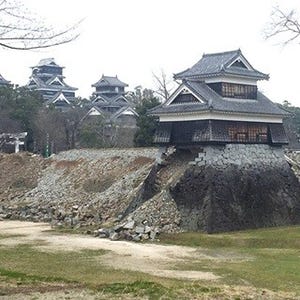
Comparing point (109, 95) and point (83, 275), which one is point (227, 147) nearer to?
point (83, 275)

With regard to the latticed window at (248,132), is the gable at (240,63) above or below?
above

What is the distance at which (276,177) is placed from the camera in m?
30.6

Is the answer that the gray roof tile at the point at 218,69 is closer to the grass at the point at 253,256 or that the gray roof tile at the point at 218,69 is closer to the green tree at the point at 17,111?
the grass at the point at 253,256

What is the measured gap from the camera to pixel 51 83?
70625 mm

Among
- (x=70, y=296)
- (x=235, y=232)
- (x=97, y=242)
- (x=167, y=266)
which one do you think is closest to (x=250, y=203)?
(x=235, y=232)

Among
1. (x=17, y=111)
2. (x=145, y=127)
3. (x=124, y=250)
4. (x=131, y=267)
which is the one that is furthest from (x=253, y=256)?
(x=17, y=111)

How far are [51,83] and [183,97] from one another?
141 feet

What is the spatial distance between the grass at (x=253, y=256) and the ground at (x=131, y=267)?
3 centimetres

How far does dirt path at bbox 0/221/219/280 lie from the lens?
60.5ft

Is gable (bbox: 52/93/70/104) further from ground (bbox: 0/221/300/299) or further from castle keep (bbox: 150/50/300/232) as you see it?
ground (bbox: 0/221/300/299)

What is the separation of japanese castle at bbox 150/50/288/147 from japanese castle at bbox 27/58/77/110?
3529 centimetres

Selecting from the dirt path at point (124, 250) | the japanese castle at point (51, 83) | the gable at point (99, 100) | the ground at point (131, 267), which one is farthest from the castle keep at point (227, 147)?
the japanese castle at point (51, 83)

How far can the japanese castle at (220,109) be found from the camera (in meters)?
28.8

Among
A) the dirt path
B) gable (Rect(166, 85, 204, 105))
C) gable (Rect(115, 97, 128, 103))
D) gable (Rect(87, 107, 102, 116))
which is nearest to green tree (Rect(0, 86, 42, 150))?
gable (Rect(87, 107, 102, 116))
